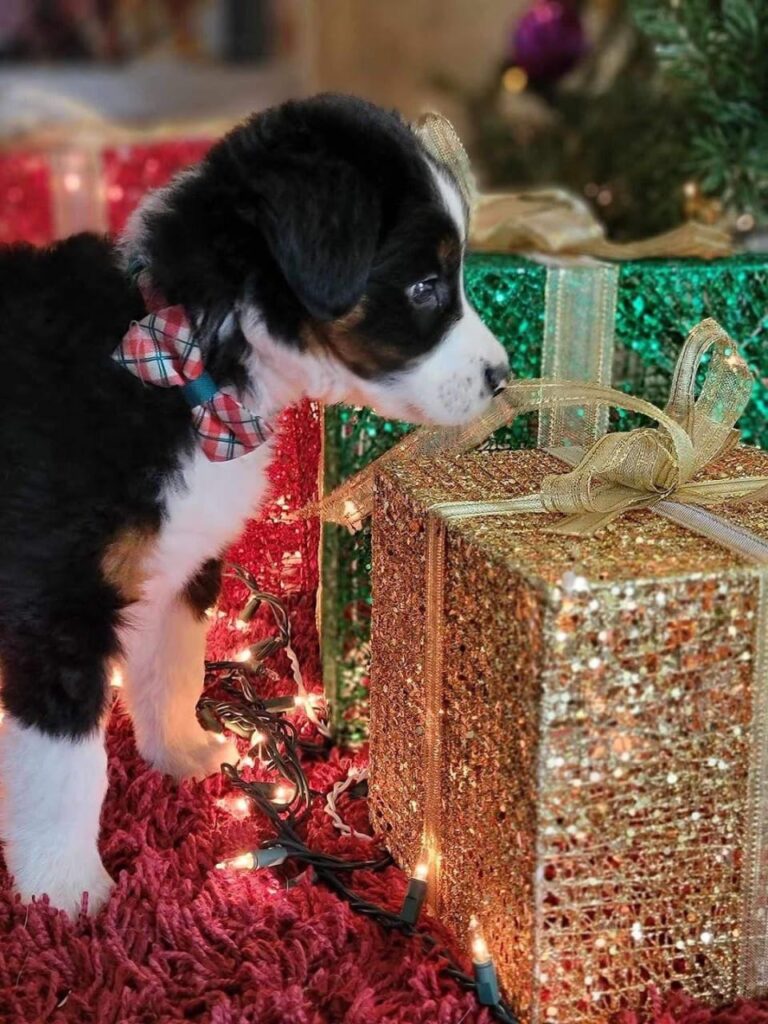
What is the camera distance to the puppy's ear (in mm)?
1026

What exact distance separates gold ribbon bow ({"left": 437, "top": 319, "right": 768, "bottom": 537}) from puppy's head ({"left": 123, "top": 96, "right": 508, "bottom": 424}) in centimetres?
15

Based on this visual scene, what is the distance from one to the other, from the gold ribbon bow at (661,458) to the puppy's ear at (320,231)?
0.24 metres

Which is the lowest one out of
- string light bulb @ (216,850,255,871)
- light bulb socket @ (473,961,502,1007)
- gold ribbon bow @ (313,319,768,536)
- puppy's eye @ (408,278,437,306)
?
string light bulb @ (216,850,255,871)

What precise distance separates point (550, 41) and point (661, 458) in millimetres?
1899

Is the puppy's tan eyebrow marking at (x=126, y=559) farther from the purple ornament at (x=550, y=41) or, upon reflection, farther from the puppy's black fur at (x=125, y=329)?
the purple ornament at (x=550, y=41)

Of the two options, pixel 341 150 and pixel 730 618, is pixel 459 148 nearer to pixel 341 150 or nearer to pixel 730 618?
pixel 341 150

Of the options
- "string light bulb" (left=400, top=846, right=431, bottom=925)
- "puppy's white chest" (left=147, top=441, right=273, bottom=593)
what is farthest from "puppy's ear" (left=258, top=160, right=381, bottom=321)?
A: "string light bulb" (left=400, top=846, right=431, bottom=925)

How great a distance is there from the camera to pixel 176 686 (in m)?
1.43

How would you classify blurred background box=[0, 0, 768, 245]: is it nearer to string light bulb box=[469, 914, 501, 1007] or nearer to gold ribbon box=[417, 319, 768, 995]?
gold ribbon box=[417, 319, 768, 995]

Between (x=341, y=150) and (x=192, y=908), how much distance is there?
0.79 m

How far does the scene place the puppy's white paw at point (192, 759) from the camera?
4.67 ft

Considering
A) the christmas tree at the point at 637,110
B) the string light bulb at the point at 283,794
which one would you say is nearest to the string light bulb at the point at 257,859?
the string light bulb at the point at 283,794

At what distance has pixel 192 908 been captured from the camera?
1.16 meters

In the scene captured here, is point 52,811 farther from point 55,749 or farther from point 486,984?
point 486,984
